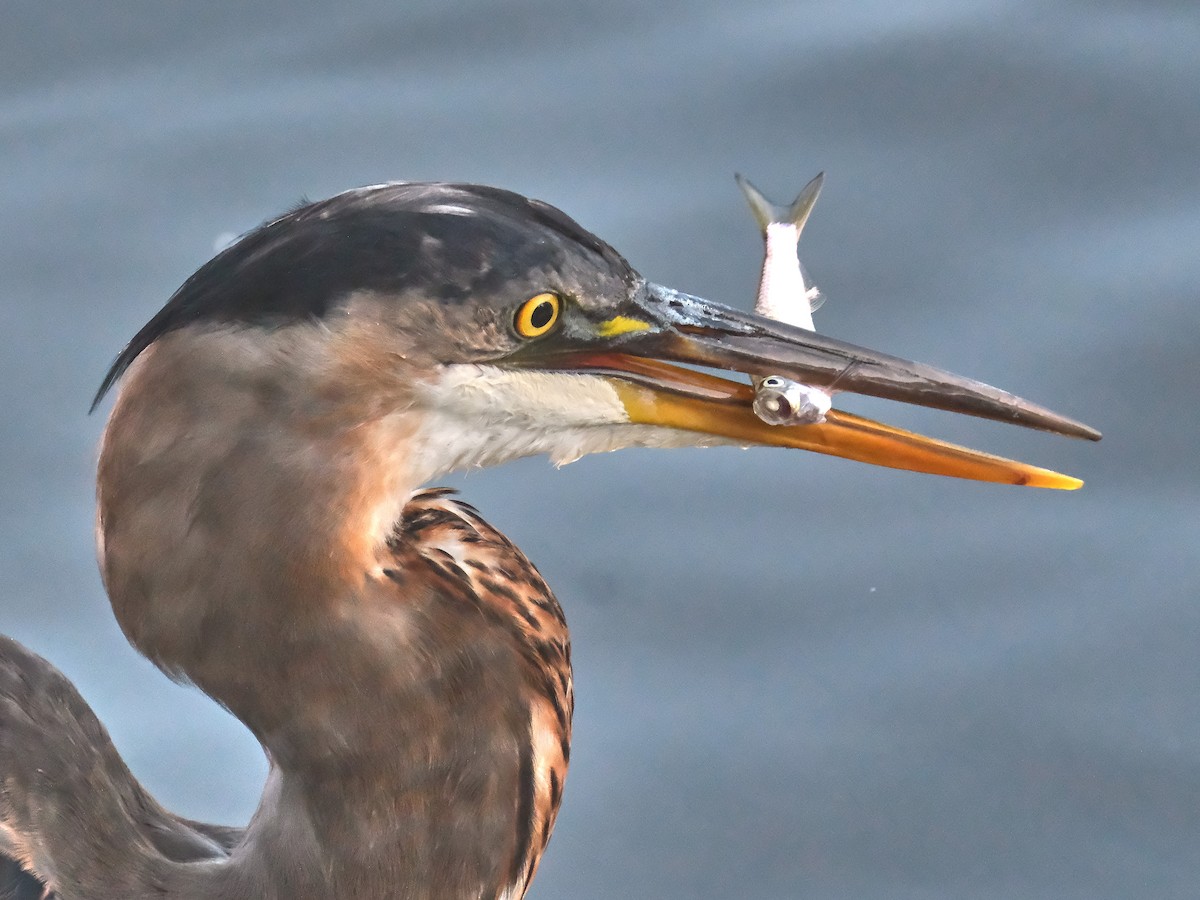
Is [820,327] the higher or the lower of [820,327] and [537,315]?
→ the higher

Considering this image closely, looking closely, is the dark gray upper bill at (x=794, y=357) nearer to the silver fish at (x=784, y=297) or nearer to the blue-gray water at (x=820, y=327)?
the silver fish at (x=784, y=297)

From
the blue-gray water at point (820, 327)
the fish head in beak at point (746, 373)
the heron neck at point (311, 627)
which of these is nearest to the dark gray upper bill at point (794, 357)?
the fish head in beak at point (746, 373)

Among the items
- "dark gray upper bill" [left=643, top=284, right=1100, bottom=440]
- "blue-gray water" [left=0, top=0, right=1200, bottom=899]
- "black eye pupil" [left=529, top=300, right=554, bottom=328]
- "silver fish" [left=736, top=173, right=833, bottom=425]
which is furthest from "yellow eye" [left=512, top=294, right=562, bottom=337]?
"blue-gray water" [left=0, top=0, right=1200, bottom=899]

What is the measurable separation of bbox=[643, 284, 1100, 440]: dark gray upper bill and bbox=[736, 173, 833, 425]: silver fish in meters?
0.02

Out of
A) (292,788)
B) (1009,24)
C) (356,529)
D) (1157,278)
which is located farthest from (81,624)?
(1009,24)

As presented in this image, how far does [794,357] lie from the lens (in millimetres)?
1973

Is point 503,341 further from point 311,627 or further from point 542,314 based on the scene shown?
point 311,627

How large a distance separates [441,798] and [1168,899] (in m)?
1.23

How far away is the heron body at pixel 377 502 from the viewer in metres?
1.72

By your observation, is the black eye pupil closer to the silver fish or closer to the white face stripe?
the white face stripe

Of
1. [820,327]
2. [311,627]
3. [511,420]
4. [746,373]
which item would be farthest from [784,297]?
[311,627]

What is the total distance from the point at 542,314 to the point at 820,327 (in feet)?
4.94

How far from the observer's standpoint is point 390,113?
3.74 meters

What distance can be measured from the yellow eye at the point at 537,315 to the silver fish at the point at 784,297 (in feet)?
0.87
